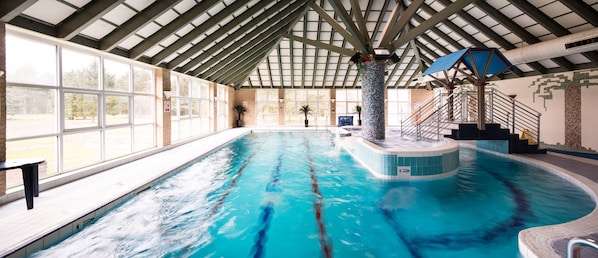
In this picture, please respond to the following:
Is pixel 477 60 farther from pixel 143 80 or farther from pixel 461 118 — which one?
pixel 143 80

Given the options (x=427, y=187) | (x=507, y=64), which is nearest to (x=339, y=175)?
(x=427, y=187)

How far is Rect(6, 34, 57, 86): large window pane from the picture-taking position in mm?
4656

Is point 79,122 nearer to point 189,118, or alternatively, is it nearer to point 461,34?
point 189,118

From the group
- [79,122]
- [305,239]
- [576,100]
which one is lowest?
[305,239]

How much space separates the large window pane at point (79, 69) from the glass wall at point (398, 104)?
18.4 meters

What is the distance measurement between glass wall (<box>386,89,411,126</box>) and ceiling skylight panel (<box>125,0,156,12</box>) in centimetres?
1810

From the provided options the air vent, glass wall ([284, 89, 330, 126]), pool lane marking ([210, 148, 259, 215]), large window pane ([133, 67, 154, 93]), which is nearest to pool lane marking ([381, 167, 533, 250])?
pool lane marking ([210, 148, 259, 215])

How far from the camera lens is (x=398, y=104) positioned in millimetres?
21031

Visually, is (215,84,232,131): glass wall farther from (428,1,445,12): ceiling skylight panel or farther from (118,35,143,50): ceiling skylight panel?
(428,1,445,12): ceiling skylight panel

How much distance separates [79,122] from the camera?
6.43 meters

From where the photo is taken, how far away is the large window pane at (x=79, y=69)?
18.5 feet

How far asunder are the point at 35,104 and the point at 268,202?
15.0 feet

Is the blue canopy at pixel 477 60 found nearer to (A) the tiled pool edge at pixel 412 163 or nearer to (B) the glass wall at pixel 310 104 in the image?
(A) the tiled pool edge at pixel 412 163

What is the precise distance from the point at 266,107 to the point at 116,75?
13.4 m
